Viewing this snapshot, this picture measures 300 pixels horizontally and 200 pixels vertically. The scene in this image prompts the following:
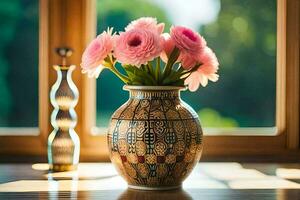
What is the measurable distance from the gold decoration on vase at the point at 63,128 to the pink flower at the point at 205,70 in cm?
37

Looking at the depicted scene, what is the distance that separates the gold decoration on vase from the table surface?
4 centimetres

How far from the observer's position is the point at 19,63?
6.89 feet

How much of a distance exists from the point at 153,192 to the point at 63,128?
1.33 ft

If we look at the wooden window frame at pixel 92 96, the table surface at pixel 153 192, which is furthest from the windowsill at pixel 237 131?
the table surface at pixel 153 192

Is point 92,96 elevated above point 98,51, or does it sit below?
below

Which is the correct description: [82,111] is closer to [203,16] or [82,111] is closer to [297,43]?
[203,16]

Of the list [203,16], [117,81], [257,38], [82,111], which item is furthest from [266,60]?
[82,111]

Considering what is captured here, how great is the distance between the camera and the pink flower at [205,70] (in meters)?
1.63

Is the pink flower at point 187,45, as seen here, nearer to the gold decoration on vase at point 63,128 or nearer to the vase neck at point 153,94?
the vase neck at point 153,94

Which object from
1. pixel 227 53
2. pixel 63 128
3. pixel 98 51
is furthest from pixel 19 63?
pixel 227 53

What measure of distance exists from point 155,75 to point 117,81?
1.70 feet

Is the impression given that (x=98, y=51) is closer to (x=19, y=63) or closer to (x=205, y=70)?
(x=205, y=70)

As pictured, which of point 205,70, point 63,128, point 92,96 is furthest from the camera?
point 92,96

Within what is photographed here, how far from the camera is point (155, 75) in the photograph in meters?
1.62
